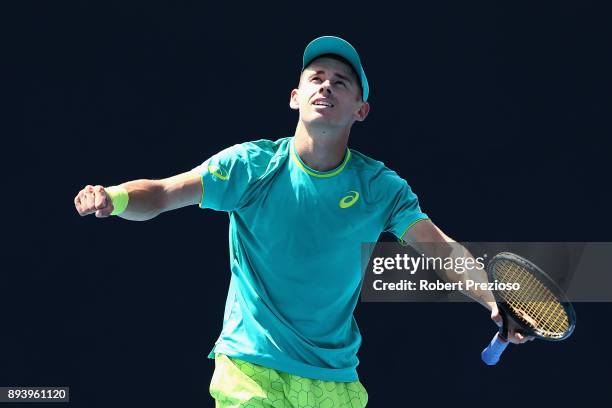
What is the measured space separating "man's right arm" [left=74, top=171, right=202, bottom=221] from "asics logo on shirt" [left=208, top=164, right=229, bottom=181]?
54mm

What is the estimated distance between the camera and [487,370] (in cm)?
548

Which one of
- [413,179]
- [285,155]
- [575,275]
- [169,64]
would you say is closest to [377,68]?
[413,179]

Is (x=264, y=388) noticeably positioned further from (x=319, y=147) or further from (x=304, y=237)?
(x=319, y=147)

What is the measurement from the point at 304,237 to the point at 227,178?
312mm

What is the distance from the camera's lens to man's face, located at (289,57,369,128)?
384 centimetres

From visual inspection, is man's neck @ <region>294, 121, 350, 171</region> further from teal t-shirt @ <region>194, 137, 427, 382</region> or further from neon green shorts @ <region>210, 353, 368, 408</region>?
neon green shorts @ <region>210, 353, 368, 408</region>

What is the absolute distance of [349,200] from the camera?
387cm

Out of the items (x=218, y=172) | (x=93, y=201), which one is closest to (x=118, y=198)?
(x=93, y=201)

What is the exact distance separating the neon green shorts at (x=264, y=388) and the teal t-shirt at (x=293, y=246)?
0.10ft

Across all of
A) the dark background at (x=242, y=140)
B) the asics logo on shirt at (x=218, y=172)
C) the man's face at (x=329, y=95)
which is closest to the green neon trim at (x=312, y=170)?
the man's face at (x=329, y=95)

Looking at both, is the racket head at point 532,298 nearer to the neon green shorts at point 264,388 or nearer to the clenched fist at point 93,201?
the neon green shorts at point 264,388

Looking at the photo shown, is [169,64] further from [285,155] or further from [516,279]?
[516,279]

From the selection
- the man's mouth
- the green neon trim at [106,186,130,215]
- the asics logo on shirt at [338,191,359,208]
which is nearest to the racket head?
the asics logo on shirt at [338,191,359,208]

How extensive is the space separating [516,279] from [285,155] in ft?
2.87
